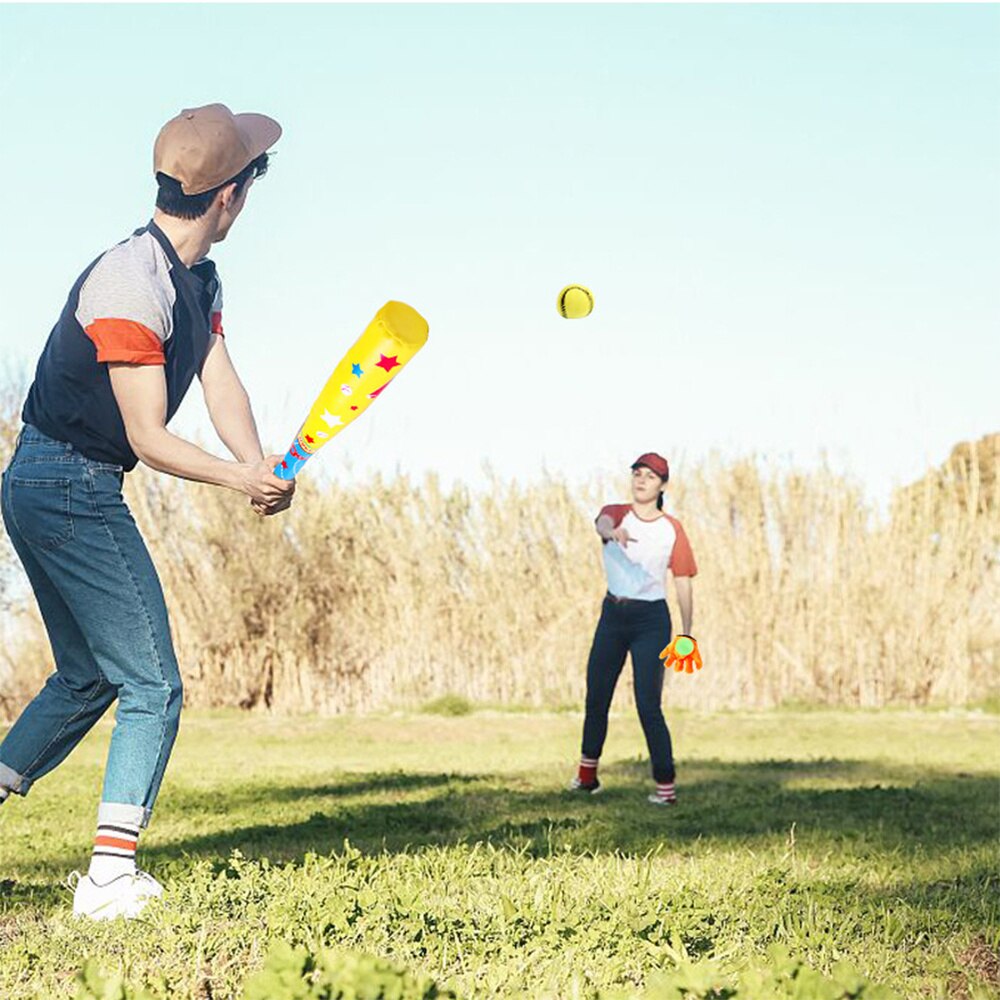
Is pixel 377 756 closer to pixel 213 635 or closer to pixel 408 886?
pixel 213 635

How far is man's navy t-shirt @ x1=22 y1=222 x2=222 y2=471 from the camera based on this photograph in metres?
3.94

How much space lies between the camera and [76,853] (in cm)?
589

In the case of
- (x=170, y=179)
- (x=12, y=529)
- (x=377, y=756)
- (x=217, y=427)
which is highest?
(x=170, y=179)

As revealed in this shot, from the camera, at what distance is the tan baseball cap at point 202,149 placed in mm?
4098

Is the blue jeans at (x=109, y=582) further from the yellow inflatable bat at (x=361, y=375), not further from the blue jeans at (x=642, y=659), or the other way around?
the blue jeans at (x=642, y=659)

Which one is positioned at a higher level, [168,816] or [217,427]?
[217,427]

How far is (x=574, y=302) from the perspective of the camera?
6.89 m

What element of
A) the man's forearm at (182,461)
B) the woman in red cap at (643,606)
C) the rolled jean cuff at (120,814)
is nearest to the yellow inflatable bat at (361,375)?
the man's forearm at (182,461)

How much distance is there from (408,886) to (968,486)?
48.4 feet

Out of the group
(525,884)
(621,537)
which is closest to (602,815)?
(621,537)

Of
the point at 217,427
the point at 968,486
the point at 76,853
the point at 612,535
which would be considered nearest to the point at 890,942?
the point at 217,427

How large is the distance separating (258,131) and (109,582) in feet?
4.63

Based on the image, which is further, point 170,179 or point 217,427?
point 217,427

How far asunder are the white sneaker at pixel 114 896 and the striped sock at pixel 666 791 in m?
4.12
